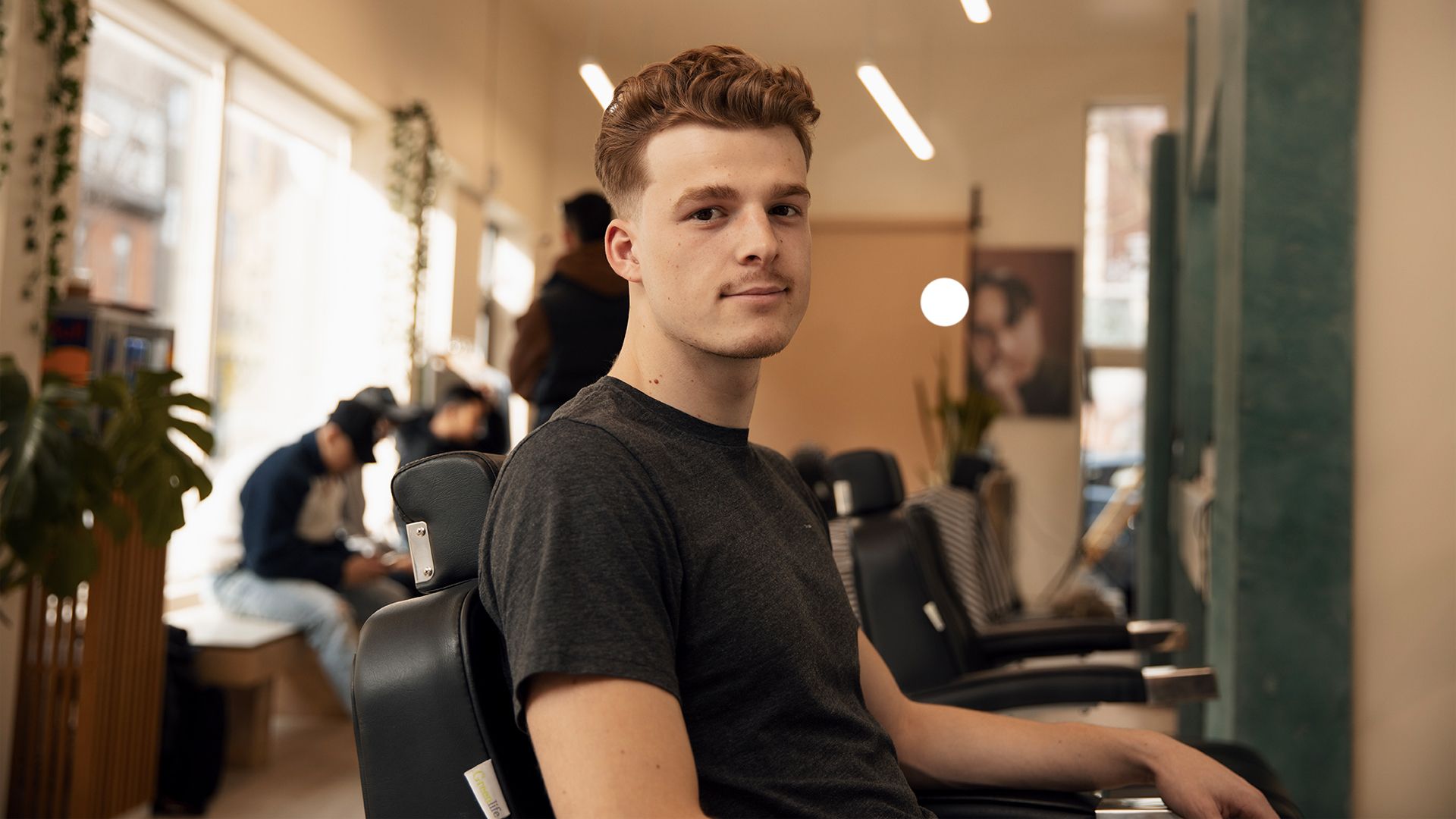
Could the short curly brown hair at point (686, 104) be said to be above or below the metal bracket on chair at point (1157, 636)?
above

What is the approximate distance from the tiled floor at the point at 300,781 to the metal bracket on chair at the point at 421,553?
8.35ft

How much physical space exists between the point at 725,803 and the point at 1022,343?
8184 mm

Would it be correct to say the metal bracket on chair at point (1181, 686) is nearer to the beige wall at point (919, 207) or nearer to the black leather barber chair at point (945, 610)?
the black leather barber chair at point (945, 610)

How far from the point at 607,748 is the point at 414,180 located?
603 centimetres

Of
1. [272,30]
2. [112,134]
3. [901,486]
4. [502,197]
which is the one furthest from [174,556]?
[502,197]

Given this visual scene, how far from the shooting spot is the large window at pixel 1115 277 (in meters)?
8.90

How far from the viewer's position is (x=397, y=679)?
99 centimetres

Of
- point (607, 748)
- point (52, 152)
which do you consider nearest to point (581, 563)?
point (607, 748)

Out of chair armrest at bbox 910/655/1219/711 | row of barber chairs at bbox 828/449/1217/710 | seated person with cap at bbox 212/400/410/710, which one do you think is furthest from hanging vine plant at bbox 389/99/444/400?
chair armrest at bbox 910/655/1219/711

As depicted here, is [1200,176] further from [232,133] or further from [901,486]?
[232,133]

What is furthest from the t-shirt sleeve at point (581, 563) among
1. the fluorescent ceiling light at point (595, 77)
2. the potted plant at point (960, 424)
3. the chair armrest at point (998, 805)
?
the potted plant at point (960, 424)

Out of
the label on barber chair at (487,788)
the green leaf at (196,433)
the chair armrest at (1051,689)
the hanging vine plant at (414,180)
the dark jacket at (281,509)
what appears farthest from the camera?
the hanging vine plant at (414,180)

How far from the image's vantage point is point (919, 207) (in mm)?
9078

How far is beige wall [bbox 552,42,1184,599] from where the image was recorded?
8812 mm
